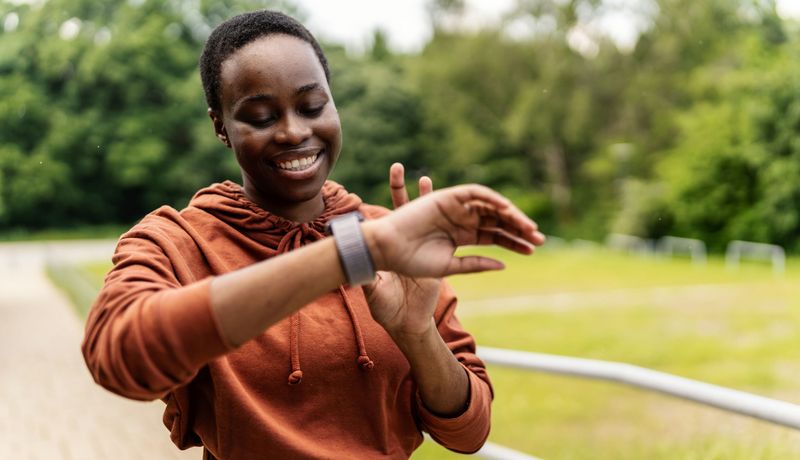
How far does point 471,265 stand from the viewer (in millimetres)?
1050

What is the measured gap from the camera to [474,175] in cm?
3566

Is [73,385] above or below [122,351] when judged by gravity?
below

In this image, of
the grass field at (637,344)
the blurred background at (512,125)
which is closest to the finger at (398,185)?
the grass field at (637,344)

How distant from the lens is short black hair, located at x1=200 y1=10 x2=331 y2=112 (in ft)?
4.29

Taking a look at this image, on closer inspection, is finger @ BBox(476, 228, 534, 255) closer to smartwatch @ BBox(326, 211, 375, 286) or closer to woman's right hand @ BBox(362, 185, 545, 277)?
woman's right hand @ BBox(362, 185, 545, 277)

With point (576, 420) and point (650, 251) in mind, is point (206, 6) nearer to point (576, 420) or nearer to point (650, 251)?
A: point (650, 251)

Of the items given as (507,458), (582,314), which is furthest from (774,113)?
(507,458)

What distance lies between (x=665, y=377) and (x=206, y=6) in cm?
3264

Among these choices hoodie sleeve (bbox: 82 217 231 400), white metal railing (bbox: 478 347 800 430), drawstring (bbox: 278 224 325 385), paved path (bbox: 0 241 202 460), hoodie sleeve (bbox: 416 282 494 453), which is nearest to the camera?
hoodie sleeve (bbox: 82 217 231 400)

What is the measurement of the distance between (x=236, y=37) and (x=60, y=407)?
662 centimetres

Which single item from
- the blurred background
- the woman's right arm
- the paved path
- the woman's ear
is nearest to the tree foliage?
the blurred background

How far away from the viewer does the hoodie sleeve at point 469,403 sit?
1.39 metres

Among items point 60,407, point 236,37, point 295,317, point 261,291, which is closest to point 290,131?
point 236,37

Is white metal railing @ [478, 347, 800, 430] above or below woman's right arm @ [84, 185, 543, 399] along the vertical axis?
below
